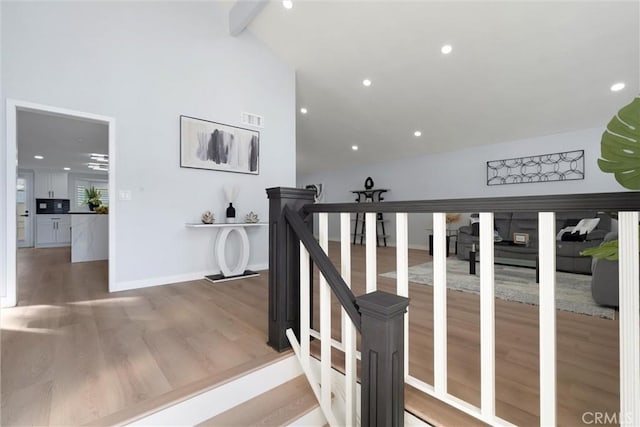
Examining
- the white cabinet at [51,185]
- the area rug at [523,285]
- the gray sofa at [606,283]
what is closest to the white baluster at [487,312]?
the area rug at [523,285]

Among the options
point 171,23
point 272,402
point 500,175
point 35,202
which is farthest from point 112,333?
point 35,202

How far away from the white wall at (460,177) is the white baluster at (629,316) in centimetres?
459

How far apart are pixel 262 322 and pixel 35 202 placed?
8.55 m

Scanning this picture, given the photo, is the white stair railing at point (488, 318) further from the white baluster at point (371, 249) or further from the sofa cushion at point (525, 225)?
the sofa cushion at point (525, 225)

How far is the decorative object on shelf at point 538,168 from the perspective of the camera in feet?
15.1

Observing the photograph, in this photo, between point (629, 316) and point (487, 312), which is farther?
point (487, 312)

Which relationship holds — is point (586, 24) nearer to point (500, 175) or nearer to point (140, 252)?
point (500, 175)

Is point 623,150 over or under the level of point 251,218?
over

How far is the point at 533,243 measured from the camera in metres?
4.17

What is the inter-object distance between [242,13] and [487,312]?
394cm

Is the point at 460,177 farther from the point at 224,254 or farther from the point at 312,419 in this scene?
the point at 312,419

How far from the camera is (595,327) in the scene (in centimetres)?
192

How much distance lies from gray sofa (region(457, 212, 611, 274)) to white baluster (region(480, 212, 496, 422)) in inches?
99.5

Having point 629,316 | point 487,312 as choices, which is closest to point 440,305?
point 487,312
